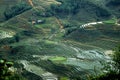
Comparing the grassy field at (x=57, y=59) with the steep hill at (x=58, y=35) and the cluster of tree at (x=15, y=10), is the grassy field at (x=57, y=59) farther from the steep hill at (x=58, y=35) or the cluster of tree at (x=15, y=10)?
the cluster of tree at (x=15, y=10)

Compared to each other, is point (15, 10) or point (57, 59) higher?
point (57, 59)

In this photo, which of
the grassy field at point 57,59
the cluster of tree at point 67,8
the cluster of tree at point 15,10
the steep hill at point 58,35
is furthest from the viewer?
the cluster of tree at point 67,8

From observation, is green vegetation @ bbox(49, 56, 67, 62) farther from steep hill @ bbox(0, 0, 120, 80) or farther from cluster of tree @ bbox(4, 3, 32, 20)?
cluster of tree @ bbox(4, 3, 32, 20)

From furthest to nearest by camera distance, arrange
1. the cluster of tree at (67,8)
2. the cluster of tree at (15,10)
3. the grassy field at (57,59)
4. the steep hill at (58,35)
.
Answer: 1. the cluster of tree at (67,8)
2. the cluster of tree at (15,10)
3. the grassy field at (57,59)
4. the steep hill at (58,35)

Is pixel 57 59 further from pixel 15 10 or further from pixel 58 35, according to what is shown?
pixel 15 10

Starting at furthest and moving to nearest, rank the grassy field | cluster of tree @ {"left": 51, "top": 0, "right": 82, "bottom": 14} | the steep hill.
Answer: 1. cluster of tree @ {"left": 51, "top": 0, "right": 82, "bottom": 14}
2. the grassy field
3. the steep hill

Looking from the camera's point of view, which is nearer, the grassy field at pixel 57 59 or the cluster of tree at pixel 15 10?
the grassy field at pixel 57 59

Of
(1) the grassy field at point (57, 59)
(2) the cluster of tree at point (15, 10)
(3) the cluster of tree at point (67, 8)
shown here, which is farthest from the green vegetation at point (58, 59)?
(3) the cluster of tree at point (67, 8)

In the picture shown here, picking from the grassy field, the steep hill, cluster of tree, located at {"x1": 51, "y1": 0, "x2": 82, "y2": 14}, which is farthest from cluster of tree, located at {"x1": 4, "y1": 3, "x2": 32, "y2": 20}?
the grassy field

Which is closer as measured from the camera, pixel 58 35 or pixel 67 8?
pixel 58 35

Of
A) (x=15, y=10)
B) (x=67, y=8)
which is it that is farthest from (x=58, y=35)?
(x=15, y=10)
